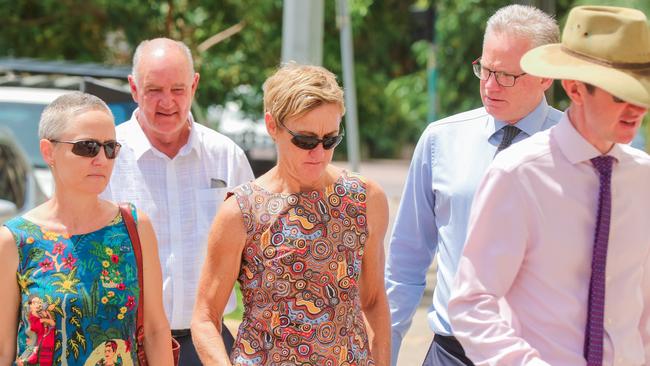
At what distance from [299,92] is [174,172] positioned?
47.9 inches

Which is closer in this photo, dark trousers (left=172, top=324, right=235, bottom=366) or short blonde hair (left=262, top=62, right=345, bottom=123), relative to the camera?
short blonde hair (left=262, top=62, right=345, bottom=123)

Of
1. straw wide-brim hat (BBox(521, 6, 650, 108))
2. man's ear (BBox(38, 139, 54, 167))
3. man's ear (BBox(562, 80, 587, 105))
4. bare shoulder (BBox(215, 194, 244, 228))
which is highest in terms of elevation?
straw wide-brim hat (BBox(521, 6, 650, 108))

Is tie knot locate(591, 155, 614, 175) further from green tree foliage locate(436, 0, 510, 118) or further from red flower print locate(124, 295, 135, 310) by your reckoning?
green tree foliage locate(436, 0, 510, 118)

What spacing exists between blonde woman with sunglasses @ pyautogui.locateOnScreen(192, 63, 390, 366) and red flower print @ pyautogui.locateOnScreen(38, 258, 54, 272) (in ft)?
1.50

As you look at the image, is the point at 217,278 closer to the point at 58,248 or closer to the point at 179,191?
the point at 58,248

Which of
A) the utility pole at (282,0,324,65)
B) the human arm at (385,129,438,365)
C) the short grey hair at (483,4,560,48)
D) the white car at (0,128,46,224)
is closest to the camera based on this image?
the short grey hair at (483,4,560,48)

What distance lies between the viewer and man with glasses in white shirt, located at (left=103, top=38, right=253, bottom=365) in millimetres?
4492

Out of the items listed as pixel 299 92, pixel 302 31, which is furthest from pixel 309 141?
pixel 302 31

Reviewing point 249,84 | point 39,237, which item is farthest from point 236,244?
point 249,84

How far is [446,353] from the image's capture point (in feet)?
13.4

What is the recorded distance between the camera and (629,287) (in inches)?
118

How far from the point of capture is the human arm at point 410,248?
4.34 metres

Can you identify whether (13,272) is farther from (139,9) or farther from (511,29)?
(139,9)

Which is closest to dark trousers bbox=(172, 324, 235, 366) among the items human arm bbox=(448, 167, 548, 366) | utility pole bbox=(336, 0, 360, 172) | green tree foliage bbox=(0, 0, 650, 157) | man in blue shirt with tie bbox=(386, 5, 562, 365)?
man in blue shirt with tie bbox=(386, 5, 562, 365)
